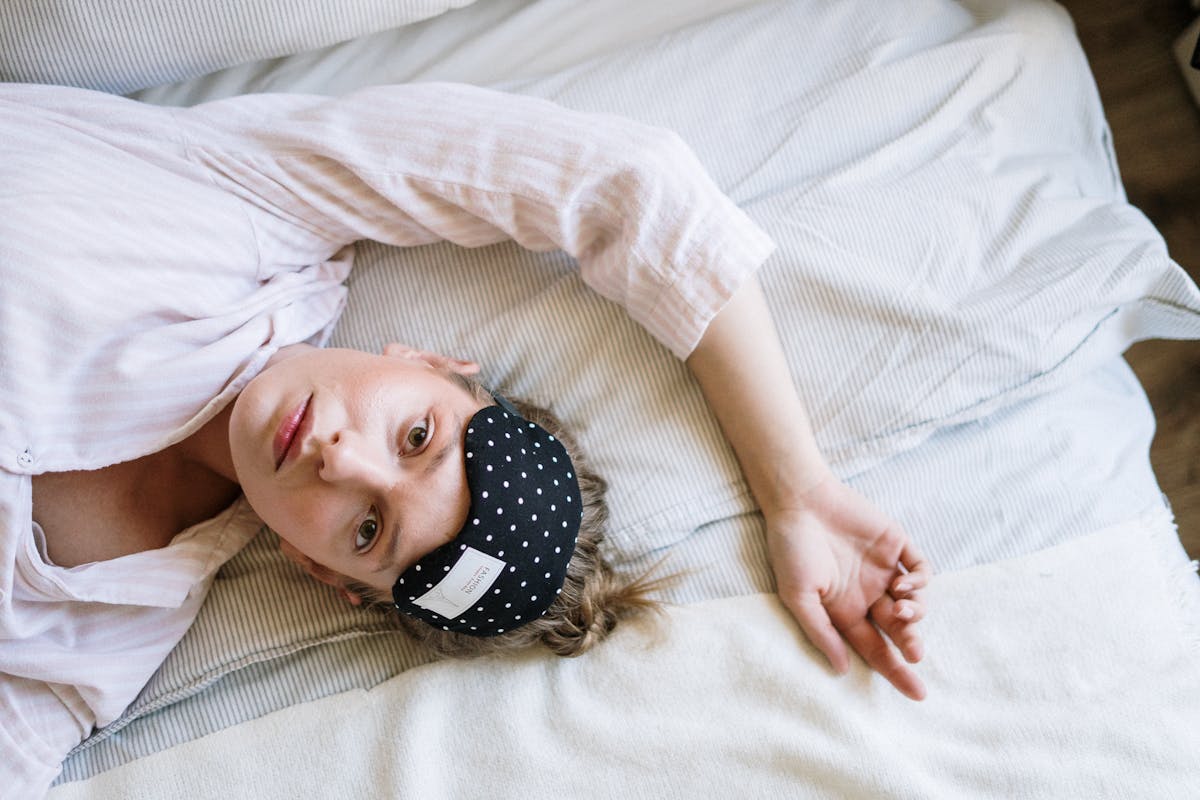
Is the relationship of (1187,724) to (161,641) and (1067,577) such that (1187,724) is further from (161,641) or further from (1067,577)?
(161,641)

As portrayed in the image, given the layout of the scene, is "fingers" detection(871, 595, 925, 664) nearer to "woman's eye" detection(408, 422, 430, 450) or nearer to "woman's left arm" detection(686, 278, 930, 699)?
"woman's left arm" detection(686, 278, 930, 699)

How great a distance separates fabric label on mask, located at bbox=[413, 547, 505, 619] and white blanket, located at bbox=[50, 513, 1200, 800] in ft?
0.63

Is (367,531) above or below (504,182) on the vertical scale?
below

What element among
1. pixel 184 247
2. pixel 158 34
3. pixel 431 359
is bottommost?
pixel 431 359

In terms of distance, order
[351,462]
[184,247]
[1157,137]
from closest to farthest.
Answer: [351,462] → [184,247] → [1157,137]

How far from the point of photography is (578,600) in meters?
1.04

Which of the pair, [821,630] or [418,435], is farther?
[821,630]

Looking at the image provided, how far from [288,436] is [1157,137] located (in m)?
1.41

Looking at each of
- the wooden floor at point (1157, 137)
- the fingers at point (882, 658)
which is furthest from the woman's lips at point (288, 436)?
the wooden floor at point (1157, 137)

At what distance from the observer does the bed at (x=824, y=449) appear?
1032 millimetres

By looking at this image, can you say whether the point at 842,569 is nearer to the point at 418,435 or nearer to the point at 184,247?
the point at 418,435

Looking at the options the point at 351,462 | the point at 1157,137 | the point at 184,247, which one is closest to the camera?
the point at 351,462

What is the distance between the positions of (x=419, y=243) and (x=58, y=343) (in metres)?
0.42

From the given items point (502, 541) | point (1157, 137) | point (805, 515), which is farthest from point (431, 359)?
point (1157, 137)
